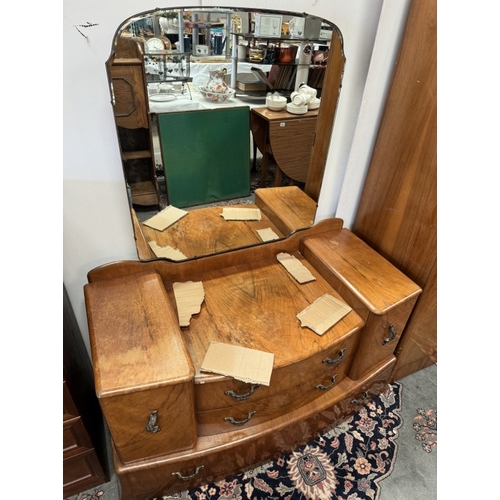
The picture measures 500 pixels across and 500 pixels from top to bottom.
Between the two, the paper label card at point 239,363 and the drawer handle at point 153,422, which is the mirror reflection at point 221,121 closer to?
the paper label card at point 239,363

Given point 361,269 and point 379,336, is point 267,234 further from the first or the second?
point 379,336

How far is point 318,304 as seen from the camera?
1141mm

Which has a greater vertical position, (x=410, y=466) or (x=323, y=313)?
(x=323, y=313)

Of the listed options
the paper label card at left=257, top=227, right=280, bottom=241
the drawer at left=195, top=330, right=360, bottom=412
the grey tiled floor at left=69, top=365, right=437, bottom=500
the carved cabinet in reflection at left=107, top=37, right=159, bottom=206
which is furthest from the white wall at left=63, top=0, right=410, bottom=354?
the grey tiled floor at left=69, top=365, right=437, bottom=500

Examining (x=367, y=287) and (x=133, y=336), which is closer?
(x=133, y=336)

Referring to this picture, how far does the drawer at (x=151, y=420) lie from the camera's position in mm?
811

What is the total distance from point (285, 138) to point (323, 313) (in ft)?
1.93

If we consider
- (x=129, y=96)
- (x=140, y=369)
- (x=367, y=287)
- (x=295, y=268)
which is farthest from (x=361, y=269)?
(x=129, y=96)

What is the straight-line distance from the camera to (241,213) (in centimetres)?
124

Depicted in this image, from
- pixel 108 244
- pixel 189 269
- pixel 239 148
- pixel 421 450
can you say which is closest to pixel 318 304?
pixel 189 269

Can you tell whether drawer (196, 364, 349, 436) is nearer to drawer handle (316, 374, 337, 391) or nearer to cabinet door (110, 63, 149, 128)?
drawer handle (316, 374, 337, 391)

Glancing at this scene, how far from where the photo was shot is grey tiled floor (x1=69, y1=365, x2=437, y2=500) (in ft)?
4.03

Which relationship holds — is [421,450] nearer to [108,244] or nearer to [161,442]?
[161,442]
